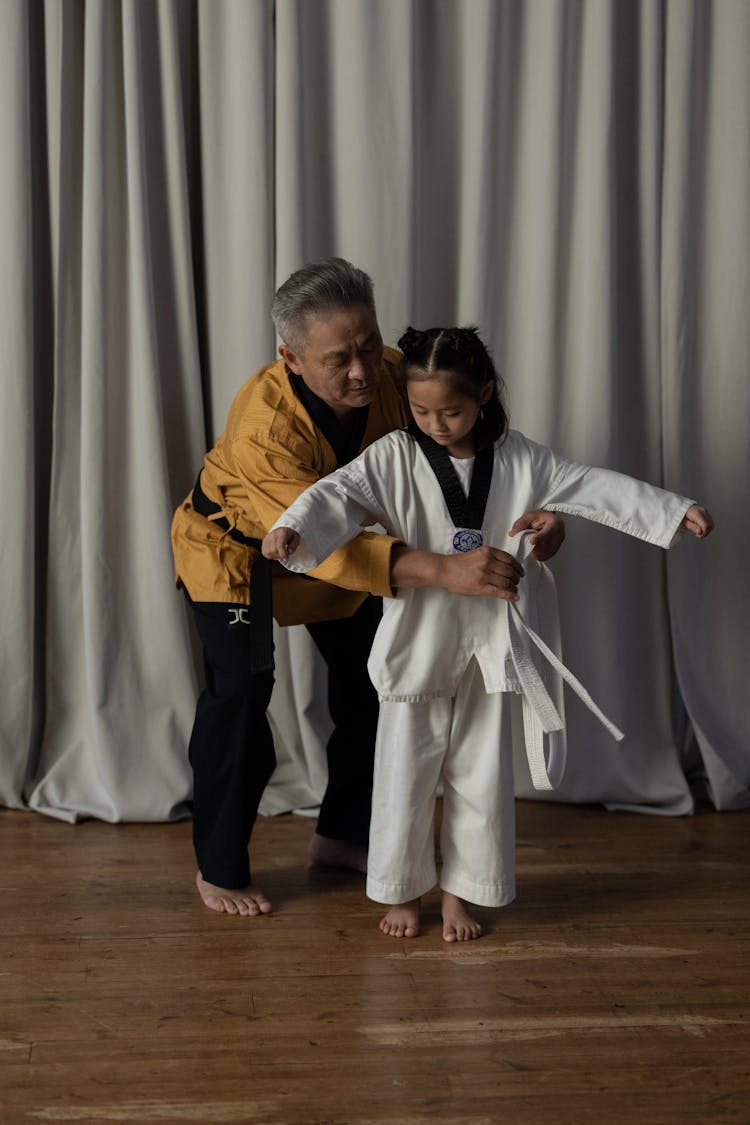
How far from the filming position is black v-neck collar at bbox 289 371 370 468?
2.17 meters

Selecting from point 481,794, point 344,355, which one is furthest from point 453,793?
point 344,355

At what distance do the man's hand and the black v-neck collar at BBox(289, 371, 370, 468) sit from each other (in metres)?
0.35

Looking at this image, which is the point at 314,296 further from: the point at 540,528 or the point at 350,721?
the point at 350,721

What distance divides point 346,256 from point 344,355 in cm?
81

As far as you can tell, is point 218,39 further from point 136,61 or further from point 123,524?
point 123,524

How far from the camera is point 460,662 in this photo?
211 centimetres

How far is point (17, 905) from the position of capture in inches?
90.0

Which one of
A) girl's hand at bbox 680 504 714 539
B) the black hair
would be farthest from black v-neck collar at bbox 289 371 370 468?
girl's hand at bbox 680 504 714 539

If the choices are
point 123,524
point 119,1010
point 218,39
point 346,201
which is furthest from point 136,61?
point 119,1010

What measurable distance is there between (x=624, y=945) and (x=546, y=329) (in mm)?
1396

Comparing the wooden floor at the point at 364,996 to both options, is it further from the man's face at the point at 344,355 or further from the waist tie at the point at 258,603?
the man's face at the point at 344,355

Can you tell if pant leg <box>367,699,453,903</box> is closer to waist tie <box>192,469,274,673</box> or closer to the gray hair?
waist tie <box>192,469,274,673</box>

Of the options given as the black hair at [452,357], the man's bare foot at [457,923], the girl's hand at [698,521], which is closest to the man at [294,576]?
the black hair at [452,357]

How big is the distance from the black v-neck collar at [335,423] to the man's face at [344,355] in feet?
0.15
